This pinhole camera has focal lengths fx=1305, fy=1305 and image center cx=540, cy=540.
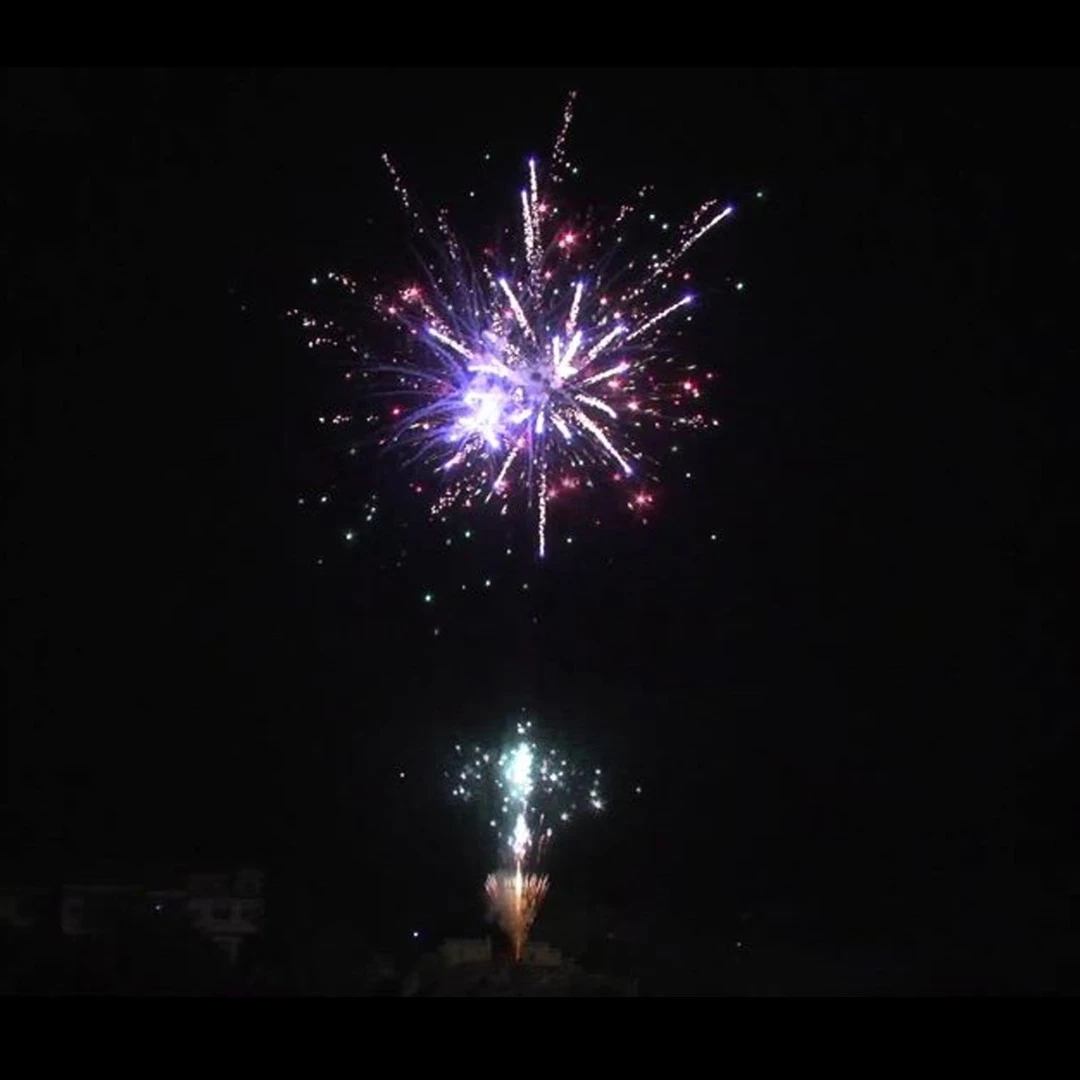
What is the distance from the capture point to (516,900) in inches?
685

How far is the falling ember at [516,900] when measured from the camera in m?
16.6

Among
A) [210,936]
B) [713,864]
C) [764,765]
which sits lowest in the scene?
[210,936]

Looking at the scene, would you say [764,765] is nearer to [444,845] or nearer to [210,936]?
[444,845]

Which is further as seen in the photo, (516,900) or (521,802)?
(521,802)

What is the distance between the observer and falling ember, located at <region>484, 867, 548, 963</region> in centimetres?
1661

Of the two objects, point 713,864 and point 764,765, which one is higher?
point 764,765

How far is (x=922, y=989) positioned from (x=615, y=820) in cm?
616

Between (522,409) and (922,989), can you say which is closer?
(522,409)

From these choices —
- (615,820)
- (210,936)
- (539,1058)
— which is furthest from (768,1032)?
(615,820)

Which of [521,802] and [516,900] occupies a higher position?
[521,802]

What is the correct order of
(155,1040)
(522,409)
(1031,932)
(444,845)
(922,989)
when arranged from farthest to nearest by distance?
1. (444,845)
2. (1031,932)
3. (922,989)
4. (522,409)
5. (155,1040)

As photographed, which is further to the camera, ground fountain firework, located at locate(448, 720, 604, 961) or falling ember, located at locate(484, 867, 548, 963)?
ground fountain firework, located at locate(448, 720, 604, 961)

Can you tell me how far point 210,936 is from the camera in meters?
16.1

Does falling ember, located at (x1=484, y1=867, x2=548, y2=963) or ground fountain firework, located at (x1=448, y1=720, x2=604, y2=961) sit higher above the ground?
ground fountain firework, located at (x1=448, y1=720, x2=604, y2=961)
